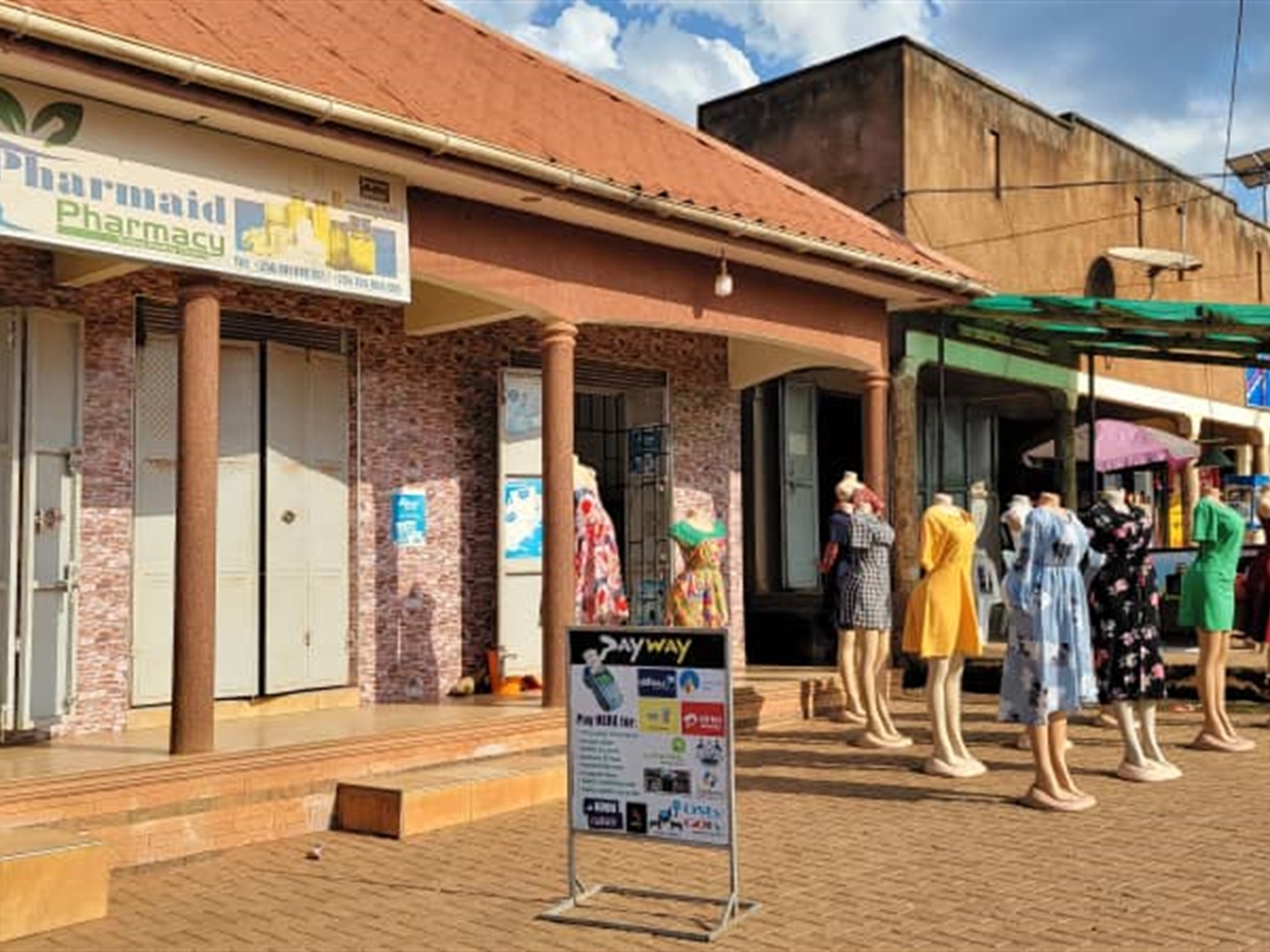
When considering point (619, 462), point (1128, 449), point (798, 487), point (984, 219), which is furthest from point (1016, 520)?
point (1128, 449)

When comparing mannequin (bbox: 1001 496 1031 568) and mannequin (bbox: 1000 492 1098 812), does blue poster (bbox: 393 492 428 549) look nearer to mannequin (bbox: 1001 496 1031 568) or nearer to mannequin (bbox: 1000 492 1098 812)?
mannequin (bbox: 1001 496 1031 568)

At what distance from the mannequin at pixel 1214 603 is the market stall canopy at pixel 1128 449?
7.28 metres

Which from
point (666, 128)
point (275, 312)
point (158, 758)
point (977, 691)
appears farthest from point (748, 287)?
point (158, 758)

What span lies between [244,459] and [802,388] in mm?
6968

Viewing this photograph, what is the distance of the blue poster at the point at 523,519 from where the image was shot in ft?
31.5

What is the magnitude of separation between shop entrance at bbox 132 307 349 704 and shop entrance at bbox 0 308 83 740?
1.53 ft

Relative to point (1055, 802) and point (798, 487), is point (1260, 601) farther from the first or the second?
point (798, 487)

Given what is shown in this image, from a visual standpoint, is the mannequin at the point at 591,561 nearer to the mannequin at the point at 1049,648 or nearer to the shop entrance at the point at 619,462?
the shop entrance at the point at 619,462

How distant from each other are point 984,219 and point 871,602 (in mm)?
7032

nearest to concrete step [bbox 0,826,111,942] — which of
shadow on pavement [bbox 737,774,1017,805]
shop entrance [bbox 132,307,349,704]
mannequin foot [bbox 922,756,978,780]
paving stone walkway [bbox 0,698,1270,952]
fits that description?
paving stone walkway [bbox 0,698,1270,952]

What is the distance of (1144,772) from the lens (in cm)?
756

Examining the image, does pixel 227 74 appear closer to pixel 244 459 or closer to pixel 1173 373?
pixel 244 459

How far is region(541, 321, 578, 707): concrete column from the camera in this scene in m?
8.27

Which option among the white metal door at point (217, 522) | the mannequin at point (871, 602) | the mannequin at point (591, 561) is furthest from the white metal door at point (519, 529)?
the mannequin at point (871, 602)
